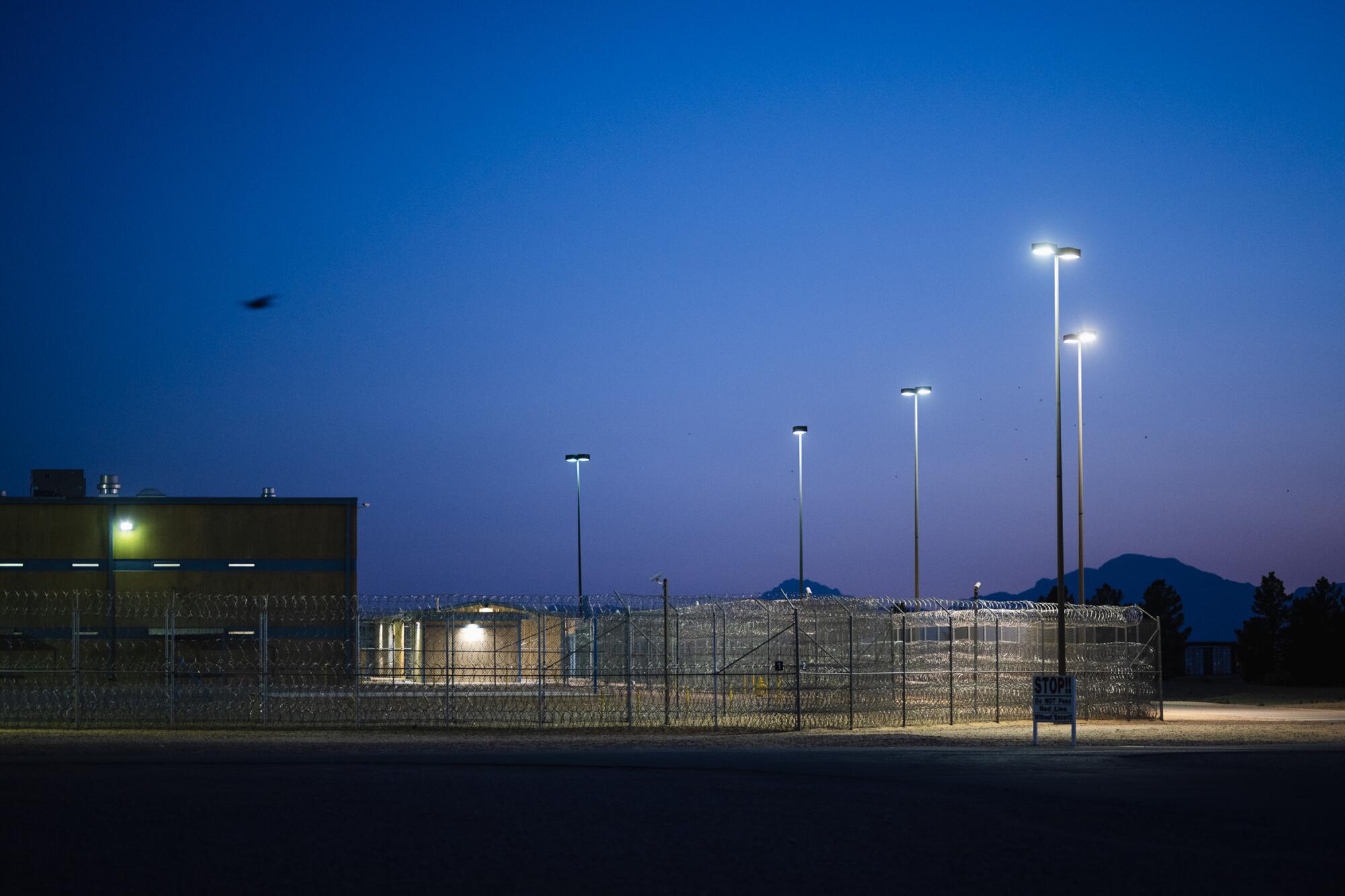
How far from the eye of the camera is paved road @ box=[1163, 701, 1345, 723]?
32969 millimetres

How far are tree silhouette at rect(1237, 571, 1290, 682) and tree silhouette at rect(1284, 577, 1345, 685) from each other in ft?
2.62

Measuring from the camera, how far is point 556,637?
53.7 metres

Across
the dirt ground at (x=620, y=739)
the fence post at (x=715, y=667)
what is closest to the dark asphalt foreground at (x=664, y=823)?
the dirt ground at (x=620, y=739)

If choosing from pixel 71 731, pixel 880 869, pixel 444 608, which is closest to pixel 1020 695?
pixel 444 608

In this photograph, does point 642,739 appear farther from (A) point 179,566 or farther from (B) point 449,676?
(A) point 179,566

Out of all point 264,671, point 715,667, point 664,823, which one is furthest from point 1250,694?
point 664,823

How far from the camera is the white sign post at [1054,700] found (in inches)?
941

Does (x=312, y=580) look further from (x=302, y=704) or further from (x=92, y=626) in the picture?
(x=302, y=704)

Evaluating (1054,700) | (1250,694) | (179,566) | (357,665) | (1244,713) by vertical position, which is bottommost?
(1250,694)

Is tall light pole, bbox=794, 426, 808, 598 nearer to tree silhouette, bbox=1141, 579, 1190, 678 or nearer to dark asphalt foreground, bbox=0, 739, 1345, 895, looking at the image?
tree silhouette, bbox=1141, 579, 1190, 678

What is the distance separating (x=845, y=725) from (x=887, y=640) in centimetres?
454

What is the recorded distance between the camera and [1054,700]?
24.2m

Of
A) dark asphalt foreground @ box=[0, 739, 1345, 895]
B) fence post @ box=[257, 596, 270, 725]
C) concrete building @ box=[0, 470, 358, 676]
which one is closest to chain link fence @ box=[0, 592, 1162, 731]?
fence post @ box=[257, 596, 270, 725]

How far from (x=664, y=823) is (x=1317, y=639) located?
158ft
